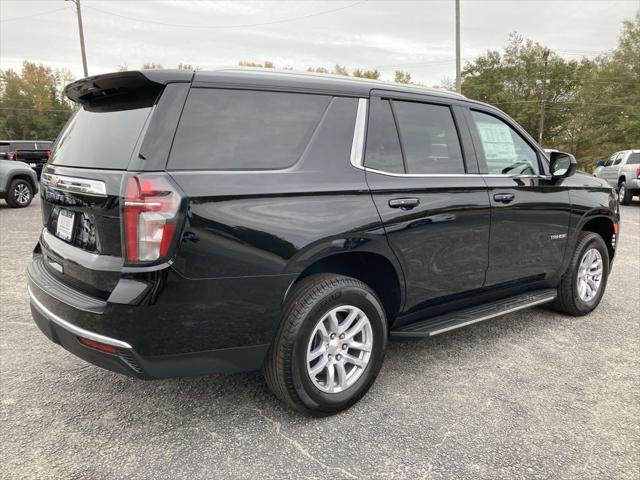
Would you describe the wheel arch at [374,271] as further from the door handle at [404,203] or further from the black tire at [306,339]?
the door handle at [404,203]

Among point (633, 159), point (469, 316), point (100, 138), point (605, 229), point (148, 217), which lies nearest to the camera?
point (148, 217)

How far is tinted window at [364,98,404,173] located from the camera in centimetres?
287

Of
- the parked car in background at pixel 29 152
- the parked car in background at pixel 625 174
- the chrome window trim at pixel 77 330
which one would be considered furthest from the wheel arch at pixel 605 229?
the parked car in background at pixel 29 152

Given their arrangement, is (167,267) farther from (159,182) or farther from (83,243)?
(83,243)

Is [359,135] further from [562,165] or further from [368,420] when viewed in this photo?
[562,165]

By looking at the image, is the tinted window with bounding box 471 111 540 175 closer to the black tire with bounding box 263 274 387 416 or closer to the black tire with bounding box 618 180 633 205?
the black tire with bounding box 263 274 387 416

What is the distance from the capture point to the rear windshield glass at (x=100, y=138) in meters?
2.29

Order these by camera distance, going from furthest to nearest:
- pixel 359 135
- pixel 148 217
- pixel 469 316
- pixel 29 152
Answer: pixel 29 152 < pixel 469 316 < pixel 359 135 < pixel 148 217

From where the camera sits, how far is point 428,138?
10.6ft

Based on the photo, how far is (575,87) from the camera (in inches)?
1741

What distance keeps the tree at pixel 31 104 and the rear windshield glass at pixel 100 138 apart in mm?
71099

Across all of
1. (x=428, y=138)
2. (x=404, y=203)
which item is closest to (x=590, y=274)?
(x=428, y=138)

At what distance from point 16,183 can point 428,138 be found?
Answer: 12.3m

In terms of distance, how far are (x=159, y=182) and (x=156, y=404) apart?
1407 mm
